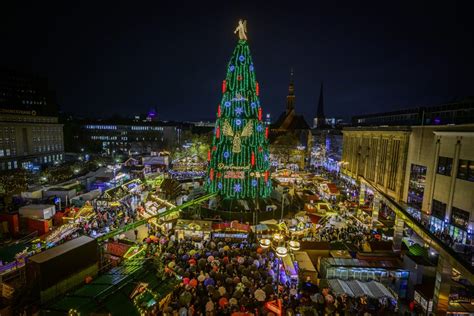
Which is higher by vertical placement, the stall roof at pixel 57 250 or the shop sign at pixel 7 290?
the stall roof at pixel 57 250

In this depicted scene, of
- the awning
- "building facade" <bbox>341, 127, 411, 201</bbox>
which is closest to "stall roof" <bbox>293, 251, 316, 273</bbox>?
the awning

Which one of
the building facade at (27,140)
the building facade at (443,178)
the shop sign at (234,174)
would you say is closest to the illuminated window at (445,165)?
the building facade at (443,178)

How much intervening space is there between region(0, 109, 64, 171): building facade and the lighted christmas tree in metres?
41.7

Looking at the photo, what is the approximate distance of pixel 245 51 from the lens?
2372cm

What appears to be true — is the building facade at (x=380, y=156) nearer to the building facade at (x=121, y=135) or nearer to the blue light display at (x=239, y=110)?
the blue light display at (x=239, y=110)

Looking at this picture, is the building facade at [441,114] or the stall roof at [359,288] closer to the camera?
the stall roof at [359,288]

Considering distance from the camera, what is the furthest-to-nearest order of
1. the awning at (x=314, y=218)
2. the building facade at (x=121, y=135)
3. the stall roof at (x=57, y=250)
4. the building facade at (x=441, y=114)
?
1. the building facade at (x=121, y=135)
2. the building facade at (x=441, y=114)
3. the awning at (x=314, y=218)
4. the stall roof at (x=57, y=250)

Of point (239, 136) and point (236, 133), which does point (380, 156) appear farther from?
point (236, 133)

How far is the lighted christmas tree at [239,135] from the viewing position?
23641 mm

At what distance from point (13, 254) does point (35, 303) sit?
5.49 metres

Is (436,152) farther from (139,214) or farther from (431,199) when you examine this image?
(139,214)

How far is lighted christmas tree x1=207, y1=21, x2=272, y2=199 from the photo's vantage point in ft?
77.6

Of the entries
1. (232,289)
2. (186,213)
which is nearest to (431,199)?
(232,289)

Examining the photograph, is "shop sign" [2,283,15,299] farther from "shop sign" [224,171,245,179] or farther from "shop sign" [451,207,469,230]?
"shop sign" [451,207,469,230]
